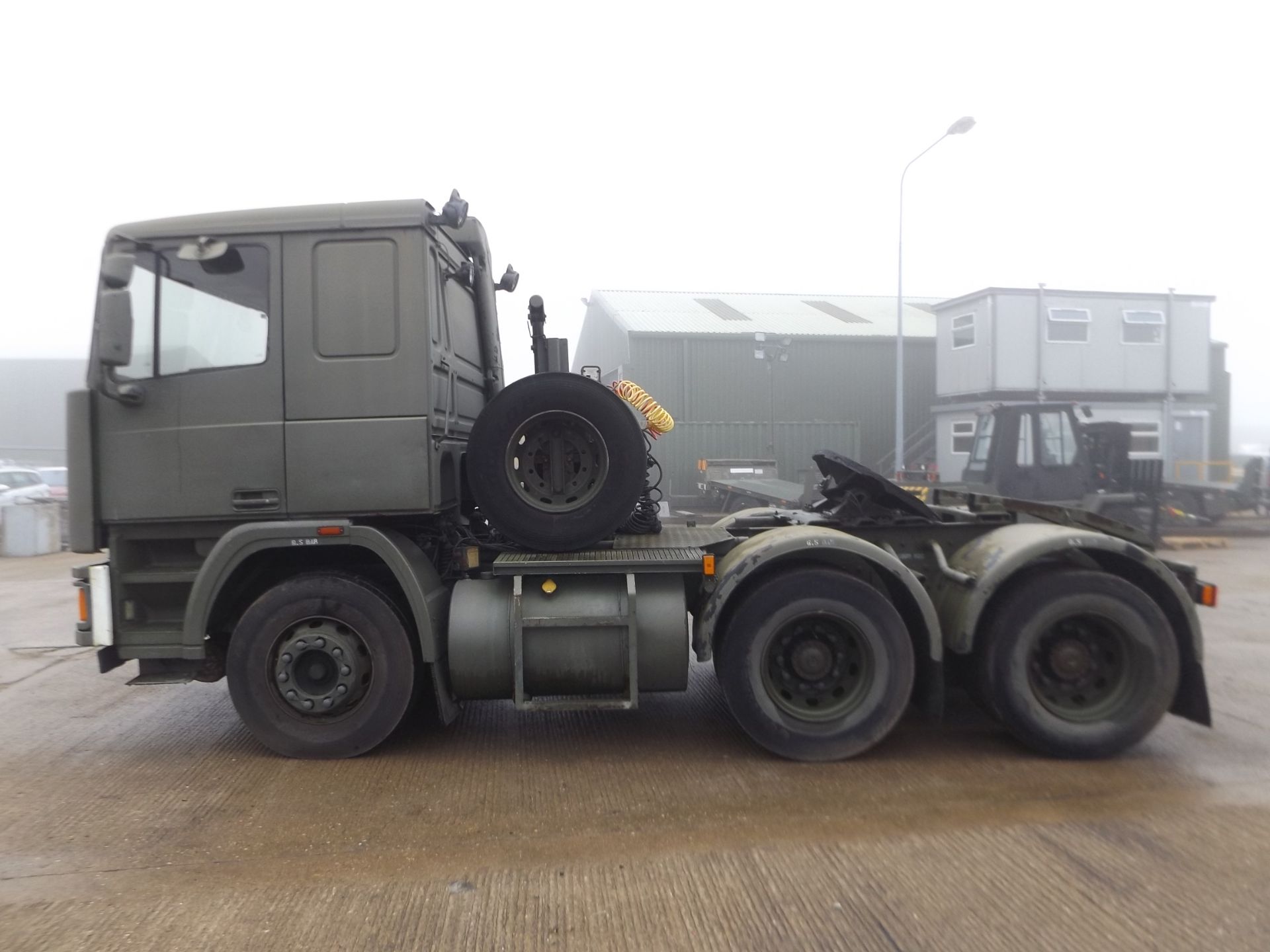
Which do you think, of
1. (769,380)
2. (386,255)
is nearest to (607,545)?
(386,255)

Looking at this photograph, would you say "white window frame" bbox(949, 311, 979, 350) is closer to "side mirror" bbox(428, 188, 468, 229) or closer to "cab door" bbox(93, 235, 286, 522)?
"side mirror" bbox(428, 188, 468, 229)

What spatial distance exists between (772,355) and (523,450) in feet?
76.6

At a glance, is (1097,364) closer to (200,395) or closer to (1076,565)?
(1076,565)

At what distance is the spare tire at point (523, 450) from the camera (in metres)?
5.15

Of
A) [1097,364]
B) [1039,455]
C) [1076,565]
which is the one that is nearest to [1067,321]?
[1097,364]

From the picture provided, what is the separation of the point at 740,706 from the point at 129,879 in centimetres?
307

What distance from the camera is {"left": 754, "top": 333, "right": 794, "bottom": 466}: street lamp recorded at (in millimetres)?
26891

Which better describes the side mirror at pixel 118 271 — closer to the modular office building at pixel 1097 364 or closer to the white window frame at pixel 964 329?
the modular office building at pixel 1097 364

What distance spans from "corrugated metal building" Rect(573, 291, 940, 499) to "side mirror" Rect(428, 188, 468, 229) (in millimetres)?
20562

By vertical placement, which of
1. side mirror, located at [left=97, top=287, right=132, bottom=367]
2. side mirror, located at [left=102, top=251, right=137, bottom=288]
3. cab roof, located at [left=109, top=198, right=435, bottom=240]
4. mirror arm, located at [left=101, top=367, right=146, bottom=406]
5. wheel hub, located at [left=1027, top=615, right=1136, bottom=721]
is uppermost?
cab roof, located at [left=109, top=198, right=435, bottom=240]

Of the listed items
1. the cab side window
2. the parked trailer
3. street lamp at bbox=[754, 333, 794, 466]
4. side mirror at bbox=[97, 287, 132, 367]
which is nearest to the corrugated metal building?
street lamp at bbox=[754, 333, 794, 466]

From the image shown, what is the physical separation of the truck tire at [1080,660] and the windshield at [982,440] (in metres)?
11.2

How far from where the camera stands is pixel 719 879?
12.1ft

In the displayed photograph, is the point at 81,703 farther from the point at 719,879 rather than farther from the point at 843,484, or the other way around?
the point at 843,484
